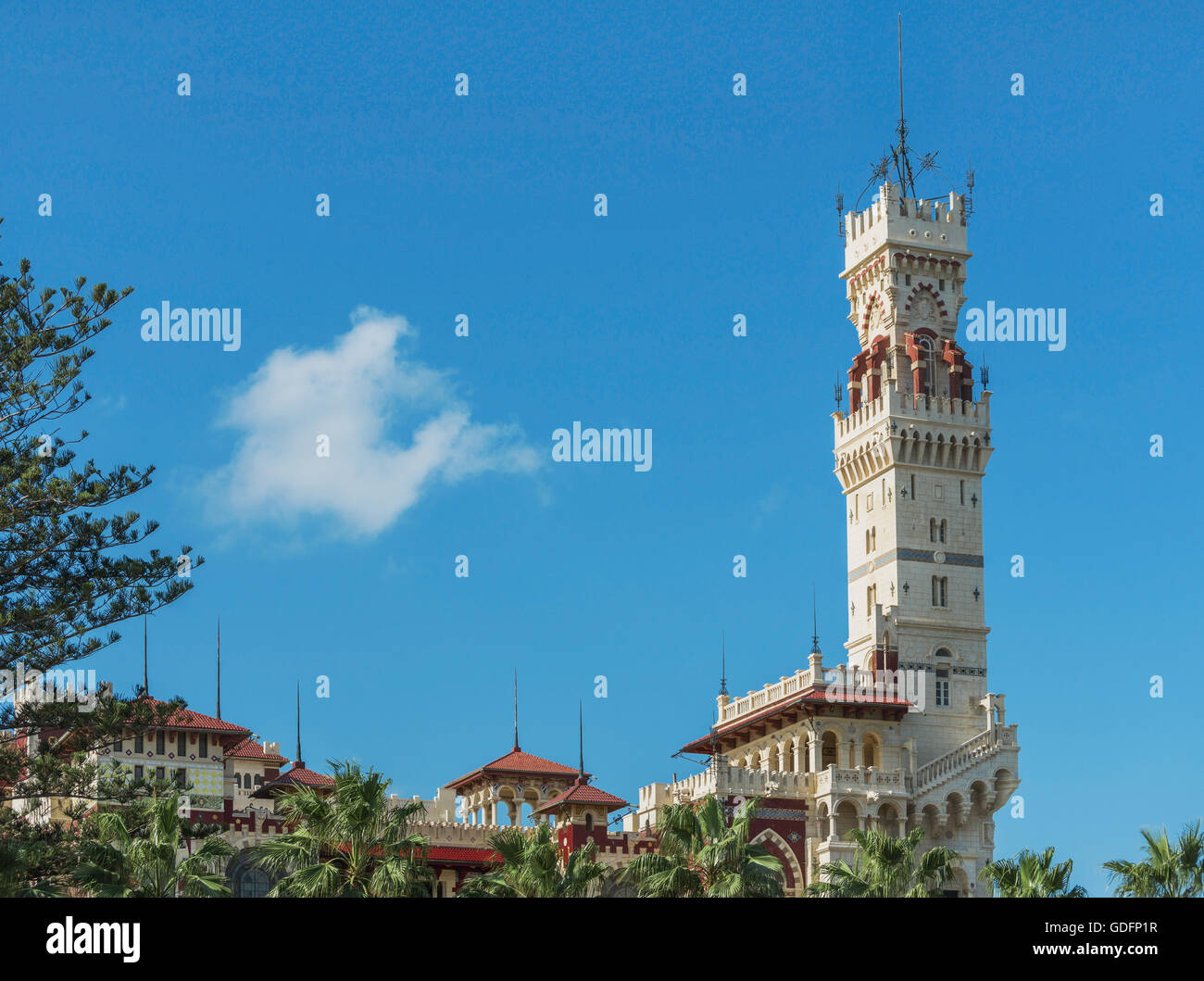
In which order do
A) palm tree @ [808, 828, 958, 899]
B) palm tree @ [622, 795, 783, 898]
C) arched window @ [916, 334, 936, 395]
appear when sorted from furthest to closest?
arched window @ [916, 334, 936, 395], palm tree @ [808, 828, 958, 899], palm tree @ [622, 795, 783, 898]

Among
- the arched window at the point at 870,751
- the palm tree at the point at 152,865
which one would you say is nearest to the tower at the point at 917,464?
the arched window at the point at 870,751

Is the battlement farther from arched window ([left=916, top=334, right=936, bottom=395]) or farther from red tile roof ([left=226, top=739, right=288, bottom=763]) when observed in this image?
red tile roof ([left=226, top=739, right=288, bottom=763])

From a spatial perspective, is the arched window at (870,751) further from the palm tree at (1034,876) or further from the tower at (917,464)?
the palm tree at (1034,876)

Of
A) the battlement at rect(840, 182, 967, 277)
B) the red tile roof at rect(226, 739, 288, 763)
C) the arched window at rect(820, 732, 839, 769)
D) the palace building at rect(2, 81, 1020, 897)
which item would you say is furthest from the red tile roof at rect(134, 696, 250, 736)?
the battlement at rect(840, 182, 967, 277)

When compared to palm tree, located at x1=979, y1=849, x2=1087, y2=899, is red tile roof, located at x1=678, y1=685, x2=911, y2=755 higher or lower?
higher

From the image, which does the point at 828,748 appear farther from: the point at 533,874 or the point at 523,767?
the point at 533,874

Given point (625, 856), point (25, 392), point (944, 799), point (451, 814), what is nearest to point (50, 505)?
point (25, 392)
